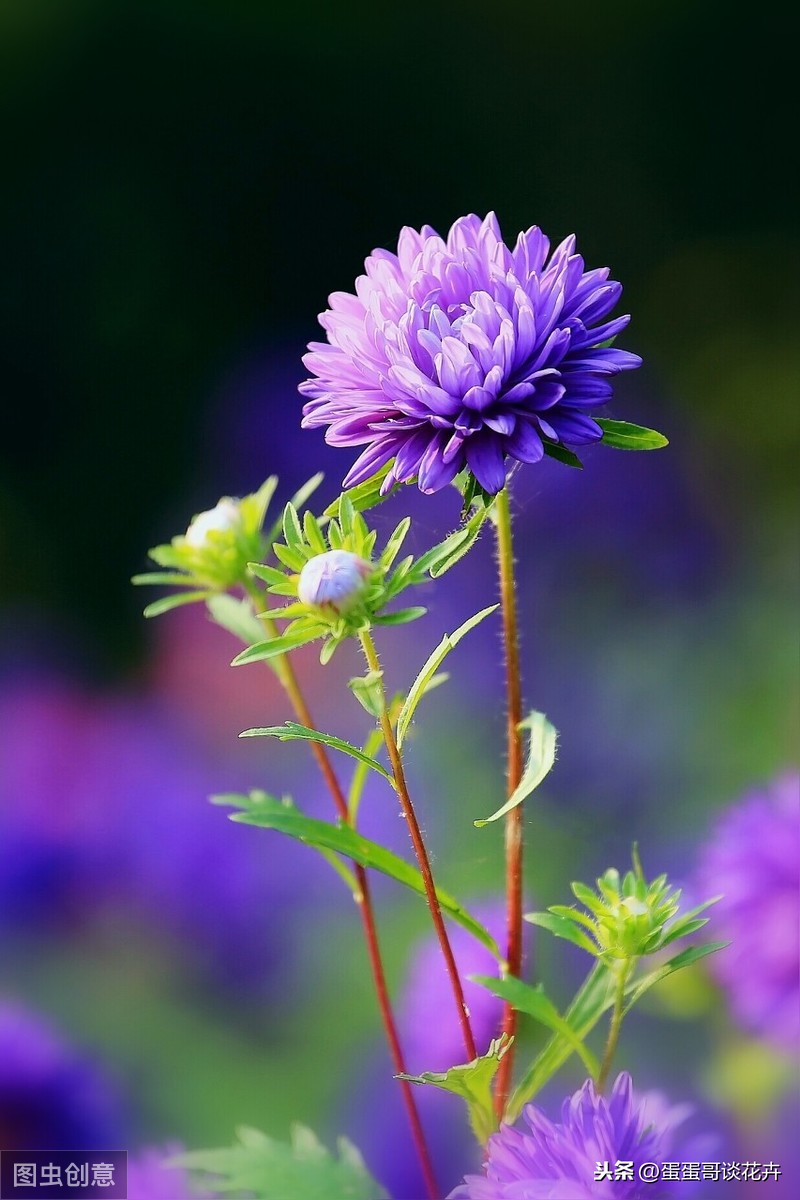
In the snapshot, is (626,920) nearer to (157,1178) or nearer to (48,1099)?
(157,1178)

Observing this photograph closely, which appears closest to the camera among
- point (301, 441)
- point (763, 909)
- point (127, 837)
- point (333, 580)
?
point (333, 580)

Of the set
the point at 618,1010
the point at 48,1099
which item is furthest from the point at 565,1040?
the point at 48,1099

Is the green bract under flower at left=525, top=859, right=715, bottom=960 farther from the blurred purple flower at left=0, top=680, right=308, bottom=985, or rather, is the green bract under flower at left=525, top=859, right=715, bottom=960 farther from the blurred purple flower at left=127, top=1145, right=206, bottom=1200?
the blurred purple flower at left=0, top=680, right=308, bottom=985

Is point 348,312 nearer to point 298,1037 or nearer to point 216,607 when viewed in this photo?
point 216,607

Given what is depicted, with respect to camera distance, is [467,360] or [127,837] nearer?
[467,360]

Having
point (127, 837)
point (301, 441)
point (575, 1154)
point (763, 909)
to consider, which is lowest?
point (575, 1154)
